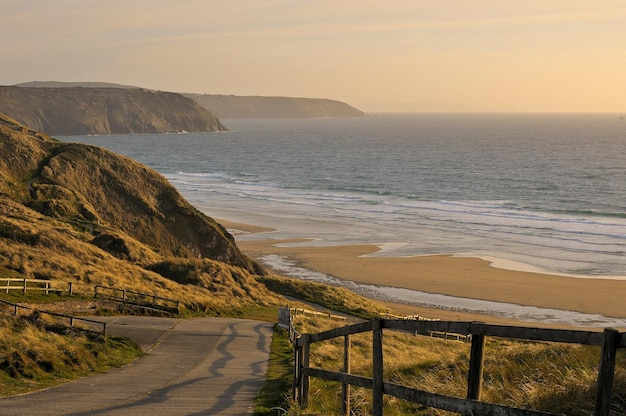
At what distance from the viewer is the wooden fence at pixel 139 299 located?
27266 mm

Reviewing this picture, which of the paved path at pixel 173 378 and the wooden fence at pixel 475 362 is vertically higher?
the wooden fence at pixel 475 362

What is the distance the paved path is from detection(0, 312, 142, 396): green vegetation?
48 cm

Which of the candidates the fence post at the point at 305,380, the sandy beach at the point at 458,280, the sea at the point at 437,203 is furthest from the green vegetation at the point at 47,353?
the sea at the point at 437,203

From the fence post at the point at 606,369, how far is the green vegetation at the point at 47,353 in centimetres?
1076

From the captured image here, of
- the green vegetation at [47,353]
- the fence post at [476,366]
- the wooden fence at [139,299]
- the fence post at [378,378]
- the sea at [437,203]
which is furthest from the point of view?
the sea at [437,203]

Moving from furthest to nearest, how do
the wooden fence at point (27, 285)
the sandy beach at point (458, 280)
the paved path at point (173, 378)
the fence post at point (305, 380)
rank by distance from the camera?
1. the sandy beach at point (458, 280)
2. the wooden fence at point (27, 285)
3. the paved path at point (173, 378)
4. the fence post at point (305, 380)

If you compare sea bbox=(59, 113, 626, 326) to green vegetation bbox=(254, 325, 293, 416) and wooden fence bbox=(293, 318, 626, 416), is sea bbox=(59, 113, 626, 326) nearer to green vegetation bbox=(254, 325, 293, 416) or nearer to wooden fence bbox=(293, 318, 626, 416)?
green vegetation bbox=(254, 325, 293, 416)

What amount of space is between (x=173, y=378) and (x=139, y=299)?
1224 cm

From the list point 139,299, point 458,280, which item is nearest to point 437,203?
point 458,280

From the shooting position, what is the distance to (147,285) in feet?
105

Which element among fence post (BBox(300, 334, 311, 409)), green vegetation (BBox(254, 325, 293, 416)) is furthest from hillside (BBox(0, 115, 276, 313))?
fence post (BBox(300, 334, 311, 409))

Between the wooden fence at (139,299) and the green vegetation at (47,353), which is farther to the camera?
the wooden fence at (139,299)

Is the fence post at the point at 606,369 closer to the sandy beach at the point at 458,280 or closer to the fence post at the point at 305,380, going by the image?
the fence post at the point at 305,380

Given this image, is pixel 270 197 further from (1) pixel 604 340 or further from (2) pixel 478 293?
(1) pixel 604 340
